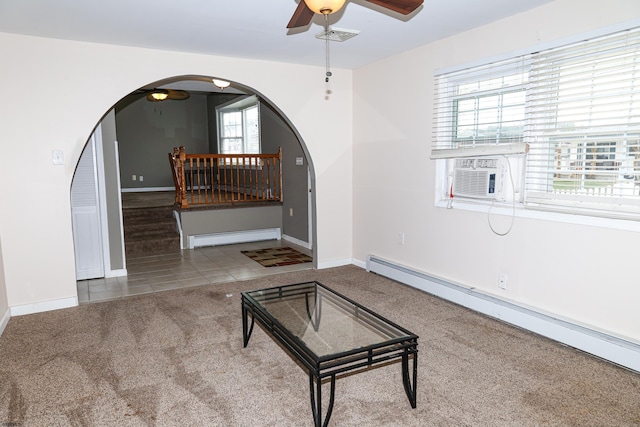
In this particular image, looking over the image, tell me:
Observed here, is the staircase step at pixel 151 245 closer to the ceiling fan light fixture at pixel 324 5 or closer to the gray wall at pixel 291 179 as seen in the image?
the gray wall at pixel 291 179

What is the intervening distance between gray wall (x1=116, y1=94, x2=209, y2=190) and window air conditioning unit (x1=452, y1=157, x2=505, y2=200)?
8211 mm

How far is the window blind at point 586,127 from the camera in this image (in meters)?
2.55

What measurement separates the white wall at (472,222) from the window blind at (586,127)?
0.15 meters

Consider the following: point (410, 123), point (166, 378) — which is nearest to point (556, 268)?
point (410, 123)

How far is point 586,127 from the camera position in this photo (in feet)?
9.08

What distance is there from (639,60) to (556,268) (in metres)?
1.38

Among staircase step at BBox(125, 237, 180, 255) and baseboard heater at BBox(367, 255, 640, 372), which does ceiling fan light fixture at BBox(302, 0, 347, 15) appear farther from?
staircase step at BBox(125, 237, 180, 255)

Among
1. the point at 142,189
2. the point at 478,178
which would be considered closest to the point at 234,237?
the point at 478,178

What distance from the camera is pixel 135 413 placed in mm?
2162

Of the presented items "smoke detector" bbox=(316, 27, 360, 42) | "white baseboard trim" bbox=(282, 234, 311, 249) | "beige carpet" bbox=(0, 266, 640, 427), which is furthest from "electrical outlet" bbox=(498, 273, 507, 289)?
"white baseboard trim" bbox=(282, 234, 311, 249)

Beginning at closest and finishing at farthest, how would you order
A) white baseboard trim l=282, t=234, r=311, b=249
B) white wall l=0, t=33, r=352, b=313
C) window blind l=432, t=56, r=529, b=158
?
window blind l=432, t=56, r=529, b=158 < white wall l=0, t=33, r=352, b=313 < white baseboard trim l=282, t=234, r=311, b=249

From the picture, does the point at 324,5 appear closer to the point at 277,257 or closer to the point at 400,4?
the point at 400,4

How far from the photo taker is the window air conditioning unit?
335 cm

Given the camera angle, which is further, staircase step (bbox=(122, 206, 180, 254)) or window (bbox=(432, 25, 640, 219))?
staircase step (bbox=(122, 206, 180, 254))
